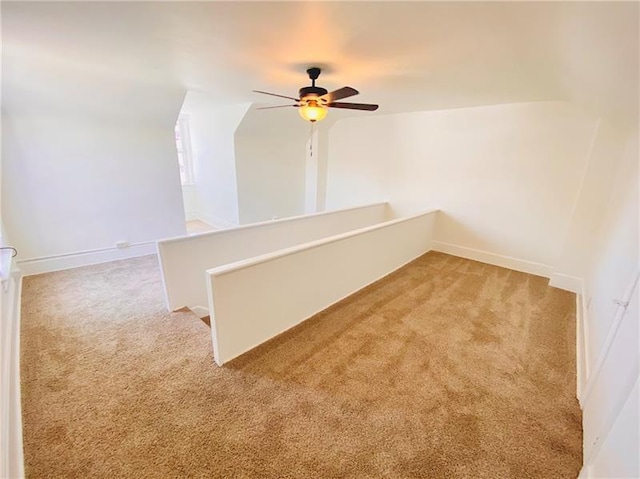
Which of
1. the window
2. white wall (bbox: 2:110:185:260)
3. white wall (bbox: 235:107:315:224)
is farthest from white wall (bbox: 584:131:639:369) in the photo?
the window

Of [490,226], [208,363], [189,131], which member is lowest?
[208,363]

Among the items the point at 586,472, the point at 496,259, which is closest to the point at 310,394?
the point at 586,472

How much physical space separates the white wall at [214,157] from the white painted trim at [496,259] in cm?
383

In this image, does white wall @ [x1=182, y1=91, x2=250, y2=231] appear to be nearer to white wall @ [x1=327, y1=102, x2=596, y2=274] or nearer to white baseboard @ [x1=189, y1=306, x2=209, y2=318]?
white wall @ [x1=327, y1=102, x2=596, y2=274]

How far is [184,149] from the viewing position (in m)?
6.34

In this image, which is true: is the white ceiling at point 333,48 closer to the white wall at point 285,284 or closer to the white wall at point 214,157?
the white wall at point 285,284

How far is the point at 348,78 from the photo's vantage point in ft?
8.79

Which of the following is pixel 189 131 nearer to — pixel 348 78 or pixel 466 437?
pixel 348 78

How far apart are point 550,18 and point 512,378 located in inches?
82.9

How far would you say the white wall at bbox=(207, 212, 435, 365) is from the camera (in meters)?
1.88

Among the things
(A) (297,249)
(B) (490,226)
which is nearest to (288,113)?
(A) (297,249)

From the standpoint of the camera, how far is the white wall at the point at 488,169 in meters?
3.33

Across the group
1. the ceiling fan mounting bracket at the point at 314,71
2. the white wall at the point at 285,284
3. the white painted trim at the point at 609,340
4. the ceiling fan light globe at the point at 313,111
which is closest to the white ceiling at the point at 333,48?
the ceiling fan mounting bracket at the point at 314,71

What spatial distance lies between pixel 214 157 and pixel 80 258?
115 inches
